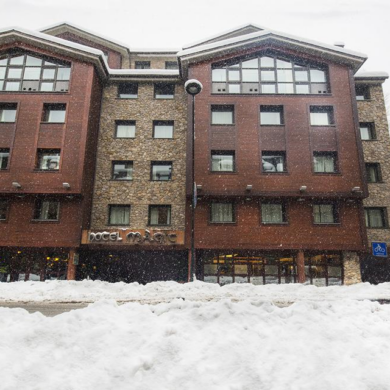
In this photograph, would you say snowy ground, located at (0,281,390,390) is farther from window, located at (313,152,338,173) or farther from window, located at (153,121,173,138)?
window, located at (153,121,173,138)

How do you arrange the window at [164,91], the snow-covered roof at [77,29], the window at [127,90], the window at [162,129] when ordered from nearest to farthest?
the window at [162,129]
the window at [164,91]
the window at [127,90]
the snow-covered roof at [77,29]

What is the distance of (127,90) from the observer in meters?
24.8

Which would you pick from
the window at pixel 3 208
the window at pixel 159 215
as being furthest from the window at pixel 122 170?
the window at pixel 3 208

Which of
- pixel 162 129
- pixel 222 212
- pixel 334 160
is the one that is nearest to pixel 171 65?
pixel 162 129

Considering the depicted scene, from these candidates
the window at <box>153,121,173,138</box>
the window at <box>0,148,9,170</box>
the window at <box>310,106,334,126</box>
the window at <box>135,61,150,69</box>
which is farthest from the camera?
the window at <box>135,61,150,69</box>

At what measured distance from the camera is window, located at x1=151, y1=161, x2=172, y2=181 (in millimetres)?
22472

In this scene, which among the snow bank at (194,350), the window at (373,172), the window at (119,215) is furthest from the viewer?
the window at (373,172)

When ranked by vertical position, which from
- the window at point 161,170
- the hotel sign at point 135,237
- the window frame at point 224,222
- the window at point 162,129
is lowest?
the hotel sign at point 135,237

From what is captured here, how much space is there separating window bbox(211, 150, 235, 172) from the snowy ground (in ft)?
52.6

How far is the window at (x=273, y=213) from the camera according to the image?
20.2 metres

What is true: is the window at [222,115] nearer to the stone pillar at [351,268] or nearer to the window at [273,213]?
the window at [273,213]

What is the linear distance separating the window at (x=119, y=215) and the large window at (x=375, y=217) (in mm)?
16767

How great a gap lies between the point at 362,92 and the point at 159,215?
18.4m

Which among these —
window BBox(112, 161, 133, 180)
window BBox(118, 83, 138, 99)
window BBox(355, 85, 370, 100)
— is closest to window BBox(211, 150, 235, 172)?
window BBox(112, 161, 133, 180)
